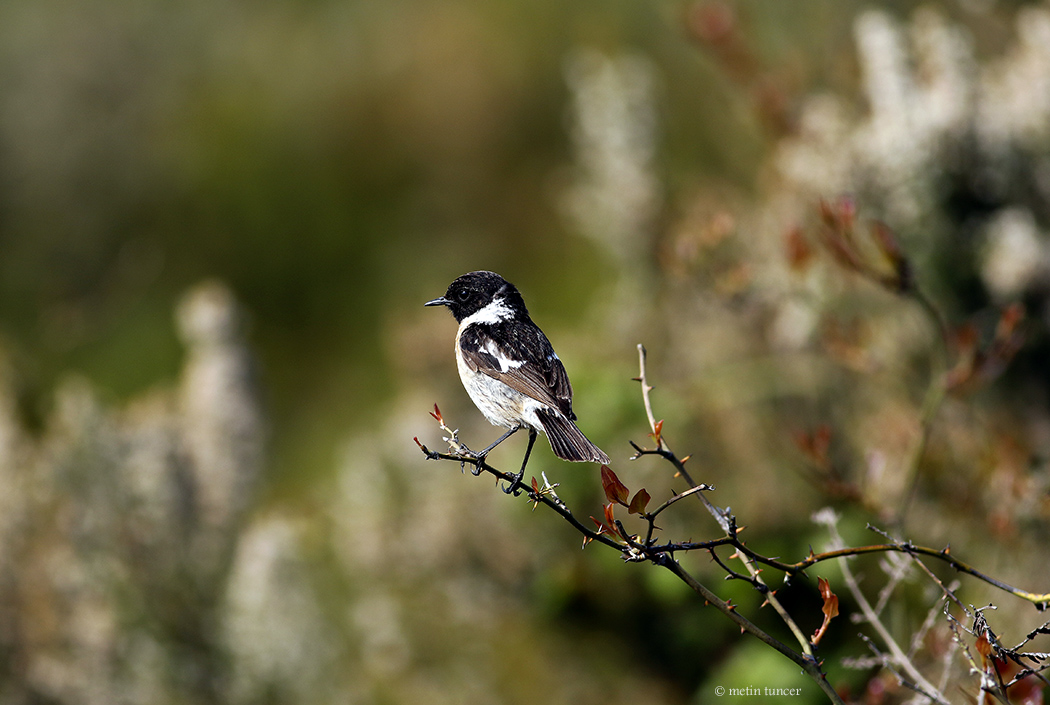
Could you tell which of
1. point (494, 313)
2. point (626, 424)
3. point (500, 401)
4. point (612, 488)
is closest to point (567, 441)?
point (612, 488)

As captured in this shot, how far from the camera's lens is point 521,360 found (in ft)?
5.16

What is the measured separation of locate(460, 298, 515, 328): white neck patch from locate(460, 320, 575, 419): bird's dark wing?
10 millimetres

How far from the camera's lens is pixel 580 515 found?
4.54 m

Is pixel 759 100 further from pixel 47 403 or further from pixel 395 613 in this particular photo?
pixel 47 403

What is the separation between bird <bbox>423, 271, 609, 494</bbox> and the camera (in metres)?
1.53

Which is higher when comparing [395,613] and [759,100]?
[759,100]

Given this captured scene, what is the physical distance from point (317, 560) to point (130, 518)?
145 centimetres

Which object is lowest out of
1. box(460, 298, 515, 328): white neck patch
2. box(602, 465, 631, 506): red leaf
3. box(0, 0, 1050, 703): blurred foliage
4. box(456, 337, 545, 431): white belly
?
box(602, 465, 631, 506): red leaf

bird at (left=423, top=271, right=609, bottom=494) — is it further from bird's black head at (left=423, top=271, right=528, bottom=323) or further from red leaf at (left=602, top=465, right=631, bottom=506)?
red leaf at (left=602, top=465, right=631, bottom=506)

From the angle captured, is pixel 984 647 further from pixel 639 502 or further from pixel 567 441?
pixel 567 441

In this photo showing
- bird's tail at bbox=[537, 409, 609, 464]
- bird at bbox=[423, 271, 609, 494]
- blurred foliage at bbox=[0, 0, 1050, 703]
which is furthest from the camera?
blurred foliage at bbox=[0, 0, 1050, 703]

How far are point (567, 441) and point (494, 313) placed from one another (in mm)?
352

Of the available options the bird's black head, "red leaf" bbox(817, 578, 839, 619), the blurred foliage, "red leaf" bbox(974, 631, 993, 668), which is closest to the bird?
the bird's black head

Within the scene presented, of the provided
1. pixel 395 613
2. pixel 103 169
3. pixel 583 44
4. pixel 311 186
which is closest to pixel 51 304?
pixel 103 169
